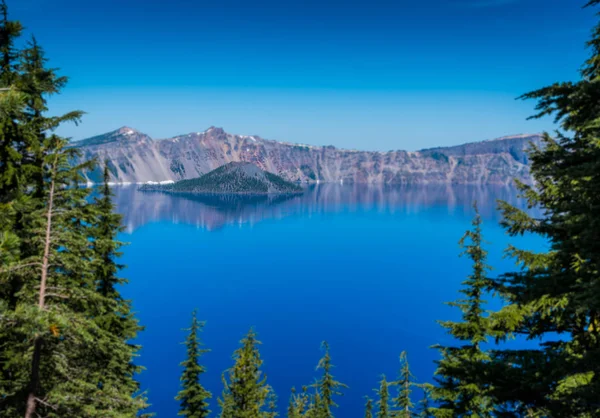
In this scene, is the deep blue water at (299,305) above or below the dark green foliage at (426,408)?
below

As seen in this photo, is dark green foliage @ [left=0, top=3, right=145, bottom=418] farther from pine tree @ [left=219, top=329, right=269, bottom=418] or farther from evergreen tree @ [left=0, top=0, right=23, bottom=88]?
pine tree @ [left=219, top=329, right=269, bottom=418]

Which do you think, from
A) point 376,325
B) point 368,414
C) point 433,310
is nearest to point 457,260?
point 433,310

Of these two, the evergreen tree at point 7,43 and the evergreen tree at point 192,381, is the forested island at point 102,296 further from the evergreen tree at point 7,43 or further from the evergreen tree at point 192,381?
the evergreen tree at point 192,381

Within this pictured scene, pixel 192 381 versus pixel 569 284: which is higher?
pixel 569 284

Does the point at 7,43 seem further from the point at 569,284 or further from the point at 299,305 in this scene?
the point at 299,305

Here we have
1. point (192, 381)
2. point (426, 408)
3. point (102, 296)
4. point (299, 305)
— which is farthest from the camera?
point (299, 305)

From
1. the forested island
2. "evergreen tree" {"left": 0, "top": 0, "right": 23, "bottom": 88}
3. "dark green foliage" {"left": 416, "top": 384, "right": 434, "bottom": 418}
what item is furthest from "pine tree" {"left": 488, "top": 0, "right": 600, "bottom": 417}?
"evergreen tree" {"left": 0, "top": 0, "right": 23, "bottom": 88}

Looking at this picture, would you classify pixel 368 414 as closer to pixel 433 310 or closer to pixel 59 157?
pixel 59 157

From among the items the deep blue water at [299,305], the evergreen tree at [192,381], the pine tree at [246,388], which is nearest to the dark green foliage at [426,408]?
the pine tree at [246,388]

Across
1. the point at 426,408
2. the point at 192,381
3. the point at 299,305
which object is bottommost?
the point at 299,305

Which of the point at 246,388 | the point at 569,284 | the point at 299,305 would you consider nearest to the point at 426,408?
the point at 246,388

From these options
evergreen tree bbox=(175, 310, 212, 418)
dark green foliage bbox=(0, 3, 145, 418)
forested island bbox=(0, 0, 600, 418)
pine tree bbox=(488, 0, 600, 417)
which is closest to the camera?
pine tree bbox=(488, 0, 600, 417)

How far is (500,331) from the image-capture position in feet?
39.0

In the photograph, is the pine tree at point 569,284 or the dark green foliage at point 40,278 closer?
the pine tree at point 569,284
